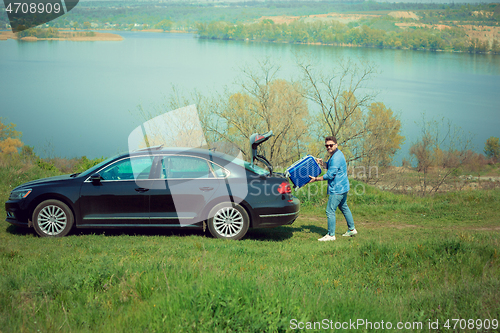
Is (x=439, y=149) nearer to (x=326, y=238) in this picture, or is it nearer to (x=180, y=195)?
(x=326, y=238)

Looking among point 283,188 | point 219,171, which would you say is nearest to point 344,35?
point 283,188

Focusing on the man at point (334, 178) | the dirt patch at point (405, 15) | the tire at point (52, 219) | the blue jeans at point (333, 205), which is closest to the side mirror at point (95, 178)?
the tire at point (52, 219)

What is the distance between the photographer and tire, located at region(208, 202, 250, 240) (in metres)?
7.12

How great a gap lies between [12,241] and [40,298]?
3724 mm

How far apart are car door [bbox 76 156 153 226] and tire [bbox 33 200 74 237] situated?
32 cm

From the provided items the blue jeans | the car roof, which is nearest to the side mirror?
the car roof

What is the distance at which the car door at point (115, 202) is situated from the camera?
7.14 meters

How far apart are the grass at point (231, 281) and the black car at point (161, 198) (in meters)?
0.36

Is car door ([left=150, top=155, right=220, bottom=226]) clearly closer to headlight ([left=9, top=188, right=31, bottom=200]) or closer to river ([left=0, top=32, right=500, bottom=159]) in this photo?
headlight ([left=9, top=188, right=31, bottom=200])

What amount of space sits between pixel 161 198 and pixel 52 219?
216 cm

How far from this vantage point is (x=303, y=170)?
7781 mm

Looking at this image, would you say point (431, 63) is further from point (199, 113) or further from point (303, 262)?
point (303, 262)

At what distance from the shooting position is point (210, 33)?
89562mm

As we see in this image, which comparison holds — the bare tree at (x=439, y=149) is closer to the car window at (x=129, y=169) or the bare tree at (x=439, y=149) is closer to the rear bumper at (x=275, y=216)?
the rear bumper at (x=275, y=216)
